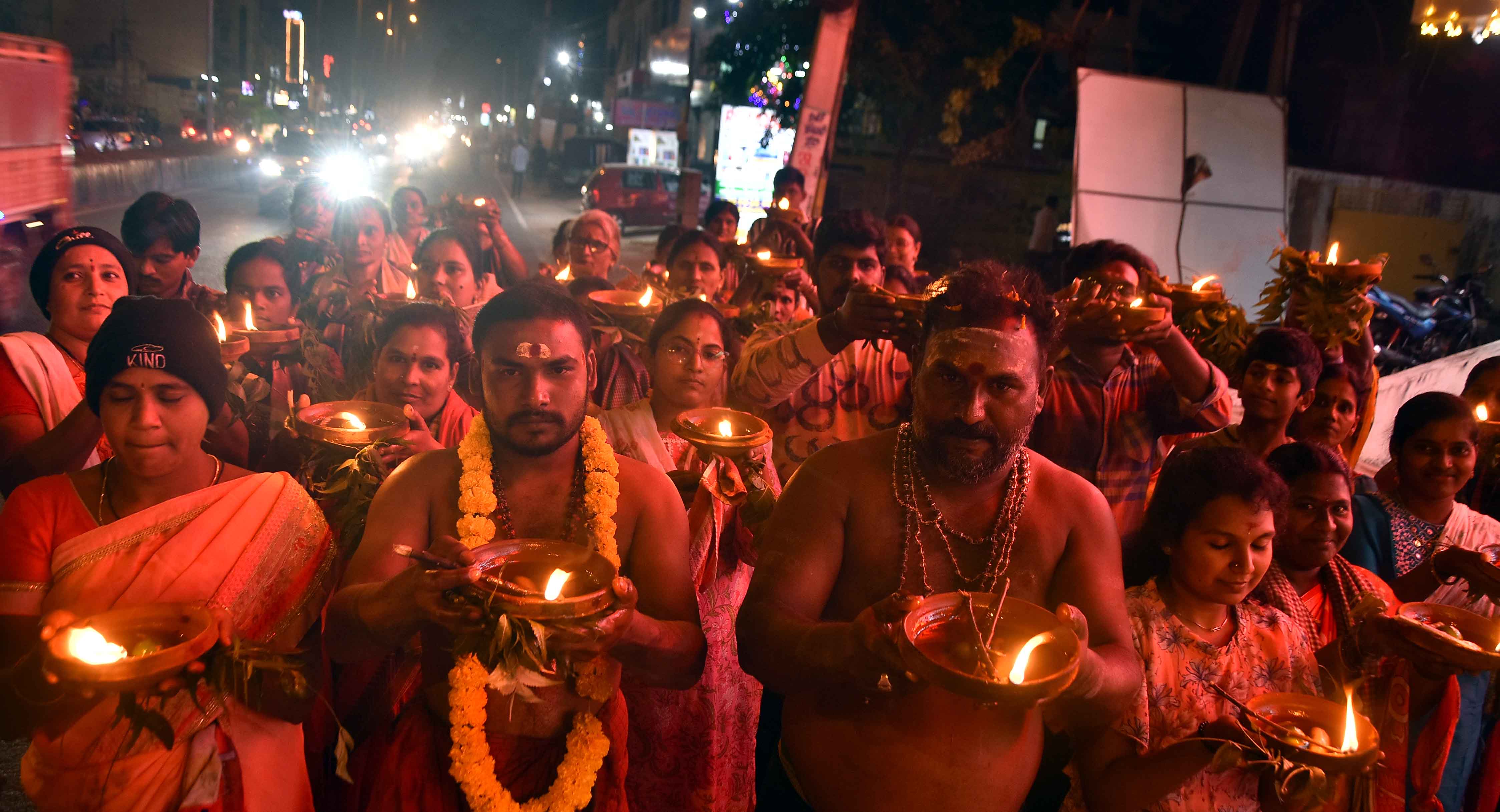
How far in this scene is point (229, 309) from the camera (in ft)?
15.5

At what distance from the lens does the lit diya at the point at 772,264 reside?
16.4 feet

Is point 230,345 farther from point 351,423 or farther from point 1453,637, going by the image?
point 1453,637

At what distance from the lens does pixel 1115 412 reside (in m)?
4.04

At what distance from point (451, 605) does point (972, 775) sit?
1339 millimetres

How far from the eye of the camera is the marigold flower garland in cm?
237

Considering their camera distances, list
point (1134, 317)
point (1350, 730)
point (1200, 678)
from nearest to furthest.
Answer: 1. point (1350, 730)
2. point (1200, 678)
3. point (1134, 317)

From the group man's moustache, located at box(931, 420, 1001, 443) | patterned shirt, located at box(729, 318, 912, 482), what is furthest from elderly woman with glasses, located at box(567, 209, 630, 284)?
man's moustache, located at box(931, 420, 1001, 443)

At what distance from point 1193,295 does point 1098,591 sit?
1635 mm

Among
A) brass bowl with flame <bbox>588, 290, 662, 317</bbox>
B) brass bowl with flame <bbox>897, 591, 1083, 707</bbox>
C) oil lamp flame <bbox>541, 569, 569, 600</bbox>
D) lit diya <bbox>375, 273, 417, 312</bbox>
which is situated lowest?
brass bowl with flame <bbox>897, 591, 1083, 707</bbox>

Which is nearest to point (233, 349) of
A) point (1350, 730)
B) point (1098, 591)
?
point (1098, 591)

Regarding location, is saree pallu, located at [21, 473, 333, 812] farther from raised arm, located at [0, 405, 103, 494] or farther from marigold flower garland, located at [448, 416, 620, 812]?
raised arm, located at [0, 405, 103, 494]

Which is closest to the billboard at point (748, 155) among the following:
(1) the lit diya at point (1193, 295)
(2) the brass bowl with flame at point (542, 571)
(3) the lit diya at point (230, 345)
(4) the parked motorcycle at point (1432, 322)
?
(4) the parked motorcycle at point (1432, 322)

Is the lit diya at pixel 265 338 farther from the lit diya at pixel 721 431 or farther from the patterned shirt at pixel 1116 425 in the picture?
the patterned shirt at pixel 1116 425

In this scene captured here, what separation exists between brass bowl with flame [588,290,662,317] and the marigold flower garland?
181 centimetres
